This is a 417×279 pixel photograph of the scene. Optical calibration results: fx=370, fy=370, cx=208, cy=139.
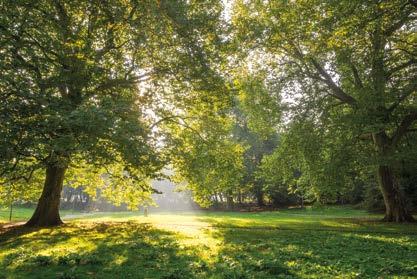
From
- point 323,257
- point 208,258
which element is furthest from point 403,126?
point 208,258

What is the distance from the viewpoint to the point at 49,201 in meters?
24.0

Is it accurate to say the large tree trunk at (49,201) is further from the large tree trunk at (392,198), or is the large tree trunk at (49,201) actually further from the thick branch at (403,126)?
the large tree trunk at (392,198)

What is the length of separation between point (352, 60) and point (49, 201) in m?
21.1

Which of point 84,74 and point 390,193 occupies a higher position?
point 84,74

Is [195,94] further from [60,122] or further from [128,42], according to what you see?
[60,122]

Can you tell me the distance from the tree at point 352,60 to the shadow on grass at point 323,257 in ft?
28.5

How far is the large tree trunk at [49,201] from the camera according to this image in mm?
23516

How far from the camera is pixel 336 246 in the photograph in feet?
47.4

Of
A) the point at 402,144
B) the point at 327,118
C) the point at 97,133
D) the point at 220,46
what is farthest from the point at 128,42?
the point at 402,144

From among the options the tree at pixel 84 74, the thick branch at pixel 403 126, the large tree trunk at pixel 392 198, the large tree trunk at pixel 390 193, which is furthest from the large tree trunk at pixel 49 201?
the large tree trunk at pixel 392 198

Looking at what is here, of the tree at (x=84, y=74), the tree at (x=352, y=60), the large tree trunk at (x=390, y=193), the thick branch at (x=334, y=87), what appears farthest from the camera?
the thick branch at (x=334, y=87)

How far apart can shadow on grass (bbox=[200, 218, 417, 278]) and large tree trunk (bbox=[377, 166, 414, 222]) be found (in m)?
12.7

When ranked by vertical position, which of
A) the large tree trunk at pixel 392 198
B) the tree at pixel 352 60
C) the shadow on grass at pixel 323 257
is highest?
the tree at pixel 352 60

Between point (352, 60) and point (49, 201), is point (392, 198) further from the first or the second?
point (49, 201)
